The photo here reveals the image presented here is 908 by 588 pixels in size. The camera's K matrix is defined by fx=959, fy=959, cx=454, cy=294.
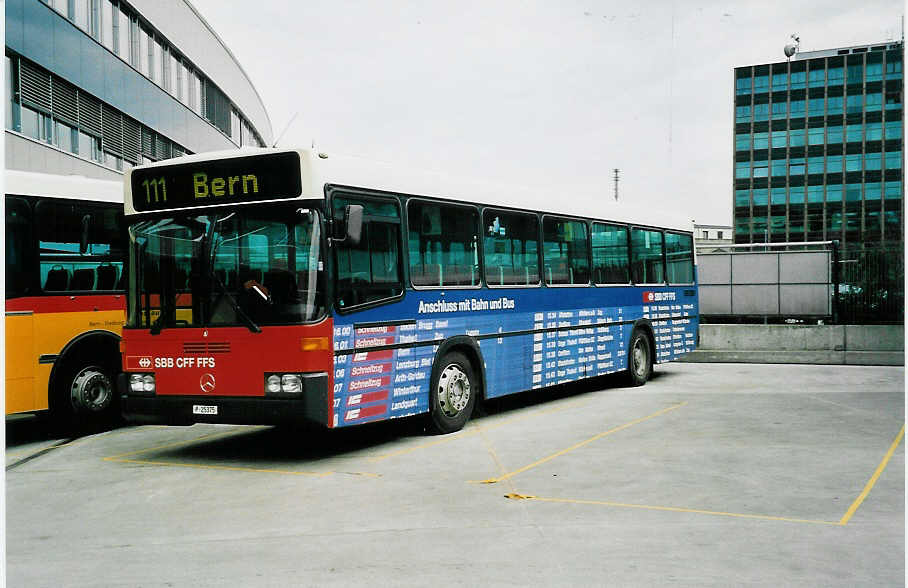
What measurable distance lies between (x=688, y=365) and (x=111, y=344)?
38.9ft

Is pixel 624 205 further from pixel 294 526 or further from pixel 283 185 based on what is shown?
pixel 294 526

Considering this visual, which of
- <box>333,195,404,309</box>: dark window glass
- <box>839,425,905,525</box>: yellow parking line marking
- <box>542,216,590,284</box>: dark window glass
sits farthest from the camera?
<box>542,216,590,284</box>: dark window glass

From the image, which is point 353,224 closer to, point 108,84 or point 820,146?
point 108,84

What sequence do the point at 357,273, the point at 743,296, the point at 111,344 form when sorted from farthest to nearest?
1. the point at 743,296
2. the point at 111,344
3. the point at 357,273

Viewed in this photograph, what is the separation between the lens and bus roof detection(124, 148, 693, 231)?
27.9 feet

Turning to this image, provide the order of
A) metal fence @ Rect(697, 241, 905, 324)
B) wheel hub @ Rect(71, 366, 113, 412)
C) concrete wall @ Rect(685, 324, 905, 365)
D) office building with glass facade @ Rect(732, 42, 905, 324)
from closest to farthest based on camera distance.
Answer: wheel hub @ Rect(71, 366, 113, 412)
concrete wall @ Rect(685, 324, 905, 365)
metal fence @ Rect(697, 241, 905, 324)
office building with glass facade @ Rect(732, 42, 905, 324)

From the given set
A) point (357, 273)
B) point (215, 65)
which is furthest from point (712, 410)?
point (215, 65)

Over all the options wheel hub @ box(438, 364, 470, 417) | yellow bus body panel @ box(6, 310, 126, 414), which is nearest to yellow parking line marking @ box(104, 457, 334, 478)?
yellow bus body panel @ box(6, 310, 126, 414)

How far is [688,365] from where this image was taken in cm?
1914

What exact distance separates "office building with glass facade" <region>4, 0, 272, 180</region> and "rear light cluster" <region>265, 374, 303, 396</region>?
1315 cm

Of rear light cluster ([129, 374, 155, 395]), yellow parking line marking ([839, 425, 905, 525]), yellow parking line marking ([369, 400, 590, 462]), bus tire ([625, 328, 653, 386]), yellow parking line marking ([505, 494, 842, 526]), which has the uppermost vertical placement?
rear light cluster ([129, 374, 155, 395])

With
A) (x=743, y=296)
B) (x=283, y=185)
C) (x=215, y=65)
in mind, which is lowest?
(x=743, y=296)

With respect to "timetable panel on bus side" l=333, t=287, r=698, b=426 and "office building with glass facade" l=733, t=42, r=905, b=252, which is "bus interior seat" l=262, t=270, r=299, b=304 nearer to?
"timetable panel on bus side" l=333, t=287, r=698, b=426

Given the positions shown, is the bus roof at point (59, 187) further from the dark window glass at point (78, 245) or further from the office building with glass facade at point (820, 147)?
the office building with glass facade at point (820, 147)
